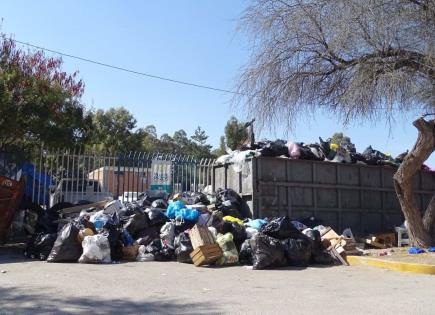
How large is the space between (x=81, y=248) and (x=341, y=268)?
4.98 meters

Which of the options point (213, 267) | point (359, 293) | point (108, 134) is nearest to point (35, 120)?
point (213, 267)

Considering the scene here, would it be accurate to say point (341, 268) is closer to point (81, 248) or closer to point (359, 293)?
point (359, 293)

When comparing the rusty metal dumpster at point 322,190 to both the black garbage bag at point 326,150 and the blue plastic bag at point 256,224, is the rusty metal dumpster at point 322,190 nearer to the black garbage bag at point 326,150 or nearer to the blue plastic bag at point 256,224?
the black garbage bag at point 326,150

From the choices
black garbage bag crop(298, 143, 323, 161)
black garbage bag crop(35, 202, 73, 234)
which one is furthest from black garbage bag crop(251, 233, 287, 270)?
black garbage bag crop(298, 143, 323, 161)

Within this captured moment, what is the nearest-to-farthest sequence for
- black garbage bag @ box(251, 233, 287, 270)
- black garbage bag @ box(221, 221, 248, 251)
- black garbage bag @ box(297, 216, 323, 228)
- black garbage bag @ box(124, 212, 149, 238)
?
black garbage bag @ box(251, 233, 287, 270)
black garbage bag @ box(221, 221, 248, 251)
black garbage bag @ box(124, 212, 149, 238)
black garbage bag @ box(297, 216, 323, 228)

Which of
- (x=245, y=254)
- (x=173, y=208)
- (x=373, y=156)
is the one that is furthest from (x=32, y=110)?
(x=373, y=156)

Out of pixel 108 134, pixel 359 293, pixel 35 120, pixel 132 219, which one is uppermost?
pixel 108 134

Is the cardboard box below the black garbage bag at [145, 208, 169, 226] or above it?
below

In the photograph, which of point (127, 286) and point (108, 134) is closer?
point (127, 286)

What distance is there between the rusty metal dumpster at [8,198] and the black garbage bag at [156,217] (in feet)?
9.40

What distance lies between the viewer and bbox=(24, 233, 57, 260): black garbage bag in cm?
1026

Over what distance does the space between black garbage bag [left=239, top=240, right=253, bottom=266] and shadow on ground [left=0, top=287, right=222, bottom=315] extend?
4.12 meters

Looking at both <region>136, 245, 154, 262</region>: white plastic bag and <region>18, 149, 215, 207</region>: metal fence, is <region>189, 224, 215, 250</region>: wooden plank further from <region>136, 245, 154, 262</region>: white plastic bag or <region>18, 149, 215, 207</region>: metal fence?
<region>18, 149, 215, 207</region>: metal fence

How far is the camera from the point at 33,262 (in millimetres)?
9766
